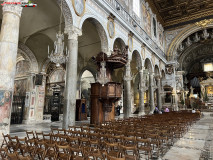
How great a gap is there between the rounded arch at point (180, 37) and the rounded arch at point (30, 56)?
1923 cm

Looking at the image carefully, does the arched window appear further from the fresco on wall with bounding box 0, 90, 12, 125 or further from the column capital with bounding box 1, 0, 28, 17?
the fresco on wall with bounding box 0, 90, 12, 125

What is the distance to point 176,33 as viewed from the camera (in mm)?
23922

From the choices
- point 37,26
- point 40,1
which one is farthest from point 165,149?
point 37,26

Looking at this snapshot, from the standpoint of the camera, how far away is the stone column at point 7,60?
14.0ft

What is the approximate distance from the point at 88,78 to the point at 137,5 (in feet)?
32.1

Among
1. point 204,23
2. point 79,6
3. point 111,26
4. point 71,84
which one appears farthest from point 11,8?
point 204,23

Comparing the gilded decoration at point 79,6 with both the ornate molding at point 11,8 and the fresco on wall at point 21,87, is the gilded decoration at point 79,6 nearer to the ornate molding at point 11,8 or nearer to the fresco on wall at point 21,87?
the ornate molding at point 11,8

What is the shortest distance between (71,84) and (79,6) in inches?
162

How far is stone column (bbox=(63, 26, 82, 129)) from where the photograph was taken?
6617 millimetres

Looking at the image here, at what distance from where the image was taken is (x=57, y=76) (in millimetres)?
16469

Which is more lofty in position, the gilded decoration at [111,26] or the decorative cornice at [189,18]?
the decorative cornice at [189,18]

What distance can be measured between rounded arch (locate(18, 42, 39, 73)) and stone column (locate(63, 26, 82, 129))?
6.13 metres

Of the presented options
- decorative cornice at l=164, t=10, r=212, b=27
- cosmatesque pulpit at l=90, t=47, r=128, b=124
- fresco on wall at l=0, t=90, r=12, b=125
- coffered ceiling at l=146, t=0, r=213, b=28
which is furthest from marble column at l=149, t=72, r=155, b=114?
fresco on wall at l=0, t=90, r=12, b=125

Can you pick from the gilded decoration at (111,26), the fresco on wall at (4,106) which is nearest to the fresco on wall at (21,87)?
the gilded decoration at (111,26)
